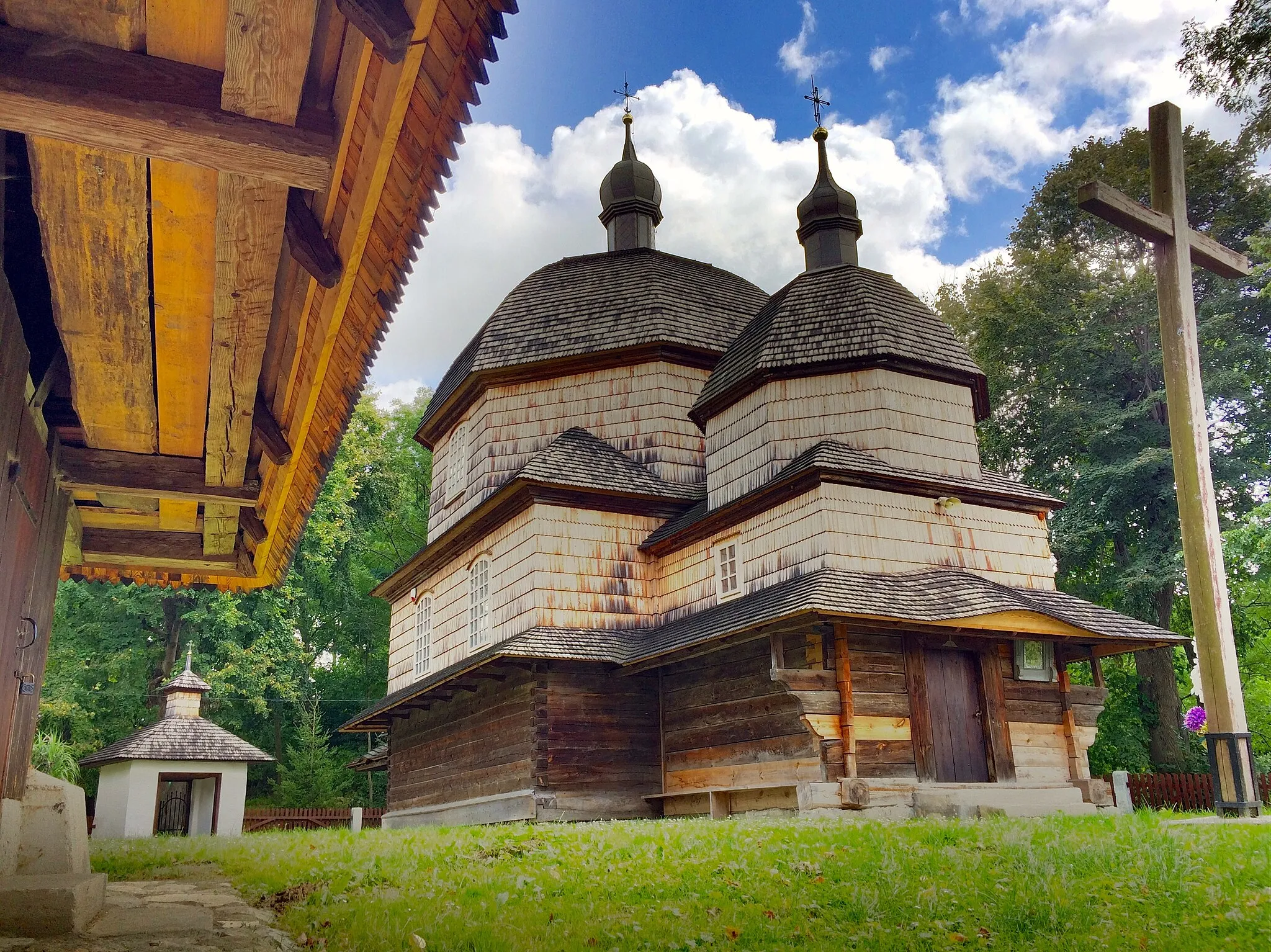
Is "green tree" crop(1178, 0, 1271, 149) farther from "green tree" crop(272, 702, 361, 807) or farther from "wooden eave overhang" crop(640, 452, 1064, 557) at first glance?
"green tree" crop(272, 702, 361, 807)

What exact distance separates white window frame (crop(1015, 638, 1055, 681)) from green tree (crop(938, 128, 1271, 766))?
12248mm

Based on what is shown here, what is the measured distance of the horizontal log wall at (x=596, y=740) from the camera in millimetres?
15680

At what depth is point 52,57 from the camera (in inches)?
134

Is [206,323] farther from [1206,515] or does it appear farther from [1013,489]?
[1013,489]

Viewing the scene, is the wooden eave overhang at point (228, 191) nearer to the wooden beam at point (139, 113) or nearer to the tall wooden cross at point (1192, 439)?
the wooden beam at point (139, 113)

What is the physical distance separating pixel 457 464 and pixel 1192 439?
578 inches

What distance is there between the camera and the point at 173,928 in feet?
17.9

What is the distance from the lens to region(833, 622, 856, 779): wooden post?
42.1 feet

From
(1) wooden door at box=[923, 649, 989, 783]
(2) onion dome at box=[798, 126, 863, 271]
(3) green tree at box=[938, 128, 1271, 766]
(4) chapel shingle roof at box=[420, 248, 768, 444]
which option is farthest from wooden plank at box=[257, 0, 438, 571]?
(3) green tree at box=[938, 128, 1271, 766]

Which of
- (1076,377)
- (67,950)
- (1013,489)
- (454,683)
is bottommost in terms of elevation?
(67,950)

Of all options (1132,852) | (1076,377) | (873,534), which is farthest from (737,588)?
(1076,377)

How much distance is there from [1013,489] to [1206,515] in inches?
209

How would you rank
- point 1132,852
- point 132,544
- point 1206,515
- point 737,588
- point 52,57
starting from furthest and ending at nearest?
1. point 737,588
2. point 1206,515
3. point 132,544
4. point 1132,852
5. point 52,57

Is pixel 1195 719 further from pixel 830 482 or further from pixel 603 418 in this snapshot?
pixel 603 418
